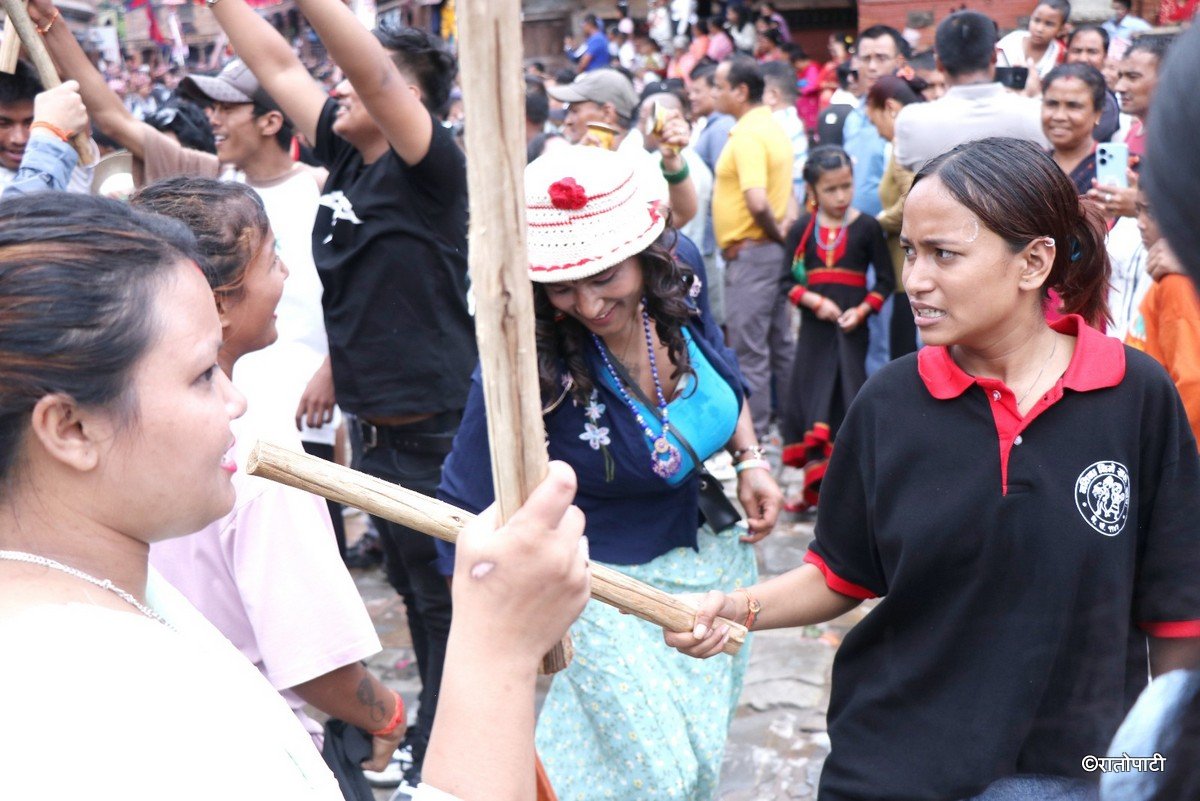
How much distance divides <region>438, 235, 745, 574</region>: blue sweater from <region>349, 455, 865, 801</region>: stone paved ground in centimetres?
126

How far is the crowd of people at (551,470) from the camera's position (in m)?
1.18

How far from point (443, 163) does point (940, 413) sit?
193 cm

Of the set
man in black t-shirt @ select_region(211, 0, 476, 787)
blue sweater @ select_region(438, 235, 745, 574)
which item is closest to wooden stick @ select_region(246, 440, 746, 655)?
blue sweater @ select_region(438, 235, 745, 574)

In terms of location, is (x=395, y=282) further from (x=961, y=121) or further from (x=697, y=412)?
(x=961, y=121)

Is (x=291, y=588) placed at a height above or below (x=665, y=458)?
above

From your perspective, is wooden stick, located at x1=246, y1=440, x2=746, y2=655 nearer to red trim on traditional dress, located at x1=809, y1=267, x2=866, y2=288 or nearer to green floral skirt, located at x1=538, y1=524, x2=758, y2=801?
green floral skirt, located at x1=538, y1=524, x2=758, y2=801

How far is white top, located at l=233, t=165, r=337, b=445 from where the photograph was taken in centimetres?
410

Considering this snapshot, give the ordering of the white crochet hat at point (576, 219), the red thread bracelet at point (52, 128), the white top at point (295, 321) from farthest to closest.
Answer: the white top at point (295, 321) → the red thread bracelet at point (52, 128) → the white crochet hat at point (576, 219)

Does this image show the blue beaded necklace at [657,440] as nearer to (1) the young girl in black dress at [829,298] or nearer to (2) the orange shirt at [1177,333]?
(2) the orange shirt at [1177,333]

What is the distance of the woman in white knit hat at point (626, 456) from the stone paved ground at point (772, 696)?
921 mm

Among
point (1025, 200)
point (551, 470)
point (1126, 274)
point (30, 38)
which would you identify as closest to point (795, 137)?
point (1126, 274)

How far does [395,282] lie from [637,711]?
1639 millimetres

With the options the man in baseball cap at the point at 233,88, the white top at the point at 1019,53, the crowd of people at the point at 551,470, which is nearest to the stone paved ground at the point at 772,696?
the crowd of people at the point at 551,470

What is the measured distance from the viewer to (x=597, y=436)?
2818 millimetres
